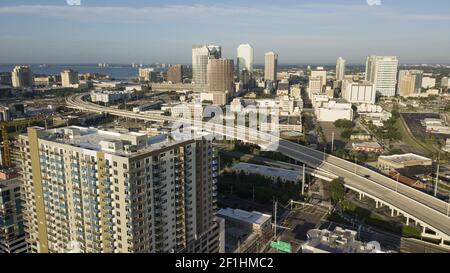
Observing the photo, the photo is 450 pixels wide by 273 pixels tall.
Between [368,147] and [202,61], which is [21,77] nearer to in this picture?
[202,61]

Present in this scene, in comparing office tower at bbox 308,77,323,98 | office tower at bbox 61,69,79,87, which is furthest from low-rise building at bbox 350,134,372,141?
office tower at bbox 61,69,79,87

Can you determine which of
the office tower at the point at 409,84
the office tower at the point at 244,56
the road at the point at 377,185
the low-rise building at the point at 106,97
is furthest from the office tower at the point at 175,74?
the road at the point at 377,185

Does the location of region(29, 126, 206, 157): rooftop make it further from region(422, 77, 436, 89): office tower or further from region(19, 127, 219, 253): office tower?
region(422, 77, 436, 89): office tower

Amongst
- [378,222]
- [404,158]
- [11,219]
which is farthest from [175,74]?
[11,219]
